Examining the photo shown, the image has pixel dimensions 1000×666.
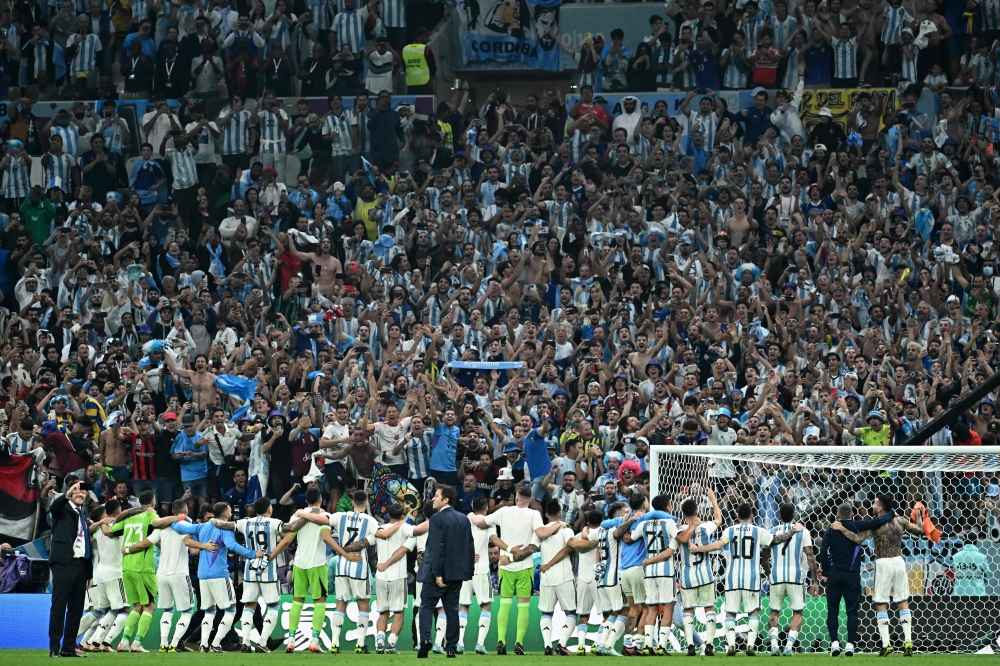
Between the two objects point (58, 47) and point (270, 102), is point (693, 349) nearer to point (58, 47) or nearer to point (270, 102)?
point (270, 102)

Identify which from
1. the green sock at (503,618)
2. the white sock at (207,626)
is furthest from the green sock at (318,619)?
the green sock at (503,618)

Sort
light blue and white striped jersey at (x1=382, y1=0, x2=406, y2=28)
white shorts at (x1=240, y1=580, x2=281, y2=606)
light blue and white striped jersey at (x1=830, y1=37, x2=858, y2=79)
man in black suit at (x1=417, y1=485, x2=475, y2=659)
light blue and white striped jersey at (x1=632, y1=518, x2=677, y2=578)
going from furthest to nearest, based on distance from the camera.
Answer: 1. light blue and white striped jersey at (x1=382, y1=0, x2=406, y2=28)
2. light blue and white striped jersey at (x1=830, y1=37, x2=858, y2=79)
3. white shorts at (x1=240, y1=580, x2=281, y2=606)
4. light blue and white striped jersey at (x1=632, y1=518, x2=677, y2=578)
5. man in black suit at (x1=417, y1=485, x2=475, y2=659)

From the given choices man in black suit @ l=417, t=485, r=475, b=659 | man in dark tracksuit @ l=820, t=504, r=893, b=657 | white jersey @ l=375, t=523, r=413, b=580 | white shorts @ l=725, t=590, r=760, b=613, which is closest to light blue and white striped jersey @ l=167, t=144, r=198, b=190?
white jersey @ l=375, t=523, r=413, b=580

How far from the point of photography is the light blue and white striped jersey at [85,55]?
32969 millimetres

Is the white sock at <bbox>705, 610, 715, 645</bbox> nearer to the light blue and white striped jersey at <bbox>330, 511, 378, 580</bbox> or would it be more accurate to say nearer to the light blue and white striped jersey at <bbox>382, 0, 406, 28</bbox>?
the light blue and white striped jersey at <bbox>330, 511, 378, 580</bbox>

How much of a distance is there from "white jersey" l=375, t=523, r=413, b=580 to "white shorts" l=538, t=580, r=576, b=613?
151 centimetres

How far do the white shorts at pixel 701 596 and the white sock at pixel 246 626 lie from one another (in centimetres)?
480

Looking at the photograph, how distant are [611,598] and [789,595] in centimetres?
187

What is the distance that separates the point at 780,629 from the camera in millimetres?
19297

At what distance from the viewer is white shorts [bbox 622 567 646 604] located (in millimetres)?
18516

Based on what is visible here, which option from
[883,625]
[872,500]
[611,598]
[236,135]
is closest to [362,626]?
[611,598]

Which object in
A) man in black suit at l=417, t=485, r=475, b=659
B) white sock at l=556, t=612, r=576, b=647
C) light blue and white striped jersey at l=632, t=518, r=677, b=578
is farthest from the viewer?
white sock at l=556, t=612, r=576, b=647

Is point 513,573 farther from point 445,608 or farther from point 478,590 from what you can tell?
point 445,608

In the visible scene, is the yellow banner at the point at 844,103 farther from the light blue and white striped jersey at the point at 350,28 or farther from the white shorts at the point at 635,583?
the white shorts at the point at 635,583
